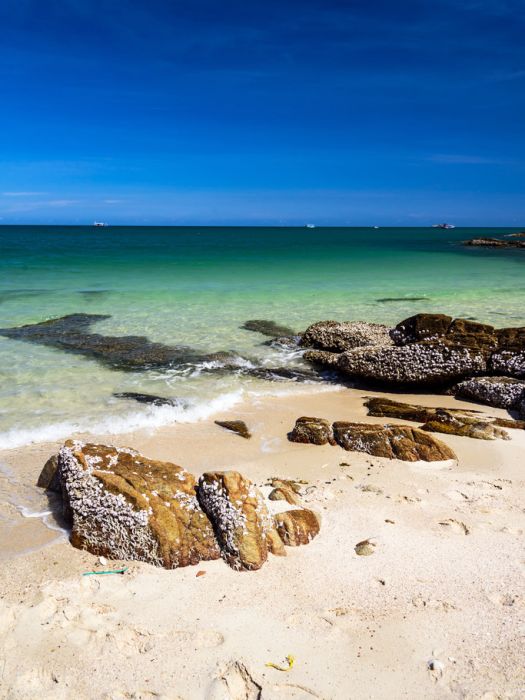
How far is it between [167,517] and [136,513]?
10.0 inches

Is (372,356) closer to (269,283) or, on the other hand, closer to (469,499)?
(469,499)

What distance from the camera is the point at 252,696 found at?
2928 millimetres

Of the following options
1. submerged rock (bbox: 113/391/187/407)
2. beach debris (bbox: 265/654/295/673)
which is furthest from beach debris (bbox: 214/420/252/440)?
beach debris (bbox: 265/654/295/673)

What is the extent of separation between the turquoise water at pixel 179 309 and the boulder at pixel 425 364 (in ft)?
5.85

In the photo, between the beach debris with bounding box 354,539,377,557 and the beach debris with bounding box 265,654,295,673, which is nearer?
the beach debris with bounding box 265,654,295,673

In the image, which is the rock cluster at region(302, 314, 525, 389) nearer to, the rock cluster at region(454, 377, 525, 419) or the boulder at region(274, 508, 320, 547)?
the rock cluster at region(454, 377, 525, 419)

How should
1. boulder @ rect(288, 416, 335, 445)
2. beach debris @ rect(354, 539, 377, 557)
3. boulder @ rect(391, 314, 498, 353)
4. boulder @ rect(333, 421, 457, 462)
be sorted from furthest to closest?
1. boulder @ rect(391, 314, 498, 353)
2. boulder @ rect(288, 416, 335, 445)
3. boulder @ rect(333, 421, 457, 462)
4. beach debris @ rect(354, 539, 377, 557)

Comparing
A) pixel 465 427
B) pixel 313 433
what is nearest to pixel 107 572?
pixel 313 433

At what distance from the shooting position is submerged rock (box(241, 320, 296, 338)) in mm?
13297

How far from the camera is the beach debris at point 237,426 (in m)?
6.86

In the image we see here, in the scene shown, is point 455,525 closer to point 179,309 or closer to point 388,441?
point 388,441

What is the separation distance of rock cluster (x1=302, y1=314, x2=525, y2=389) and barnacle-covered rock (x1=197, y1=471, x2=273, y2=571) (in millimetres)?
5107

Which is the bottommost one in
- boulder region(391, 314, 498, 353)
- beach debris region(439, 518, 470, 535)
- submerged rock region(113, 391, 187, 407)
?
beach debris region(439, 518, 470, 535)

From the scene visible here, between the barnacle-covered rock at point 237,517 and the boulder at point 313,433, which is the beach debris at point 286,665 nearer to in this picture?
the barnacle-covered rock at point 237,517
